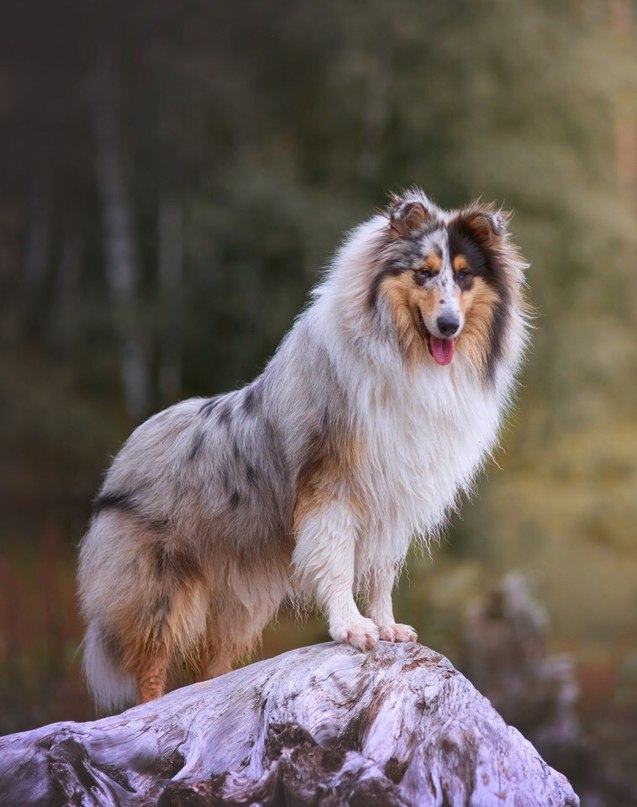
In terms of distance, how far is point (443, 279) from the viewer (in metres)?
3.61

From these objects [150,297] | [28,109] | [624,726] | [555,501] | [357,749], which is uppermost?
[28,109]

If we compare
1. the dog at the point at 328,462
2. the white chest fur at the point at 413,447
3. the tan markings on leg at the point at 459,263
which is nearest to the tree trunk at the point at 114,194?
the dog at the point at 328,462

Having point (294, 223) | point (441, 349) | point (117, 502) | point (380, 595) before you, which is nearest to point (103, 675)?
point (117, 502)

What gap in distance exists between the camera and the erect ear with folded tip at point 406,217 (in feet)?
12.0

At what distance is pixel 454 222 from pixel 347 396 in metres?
0.70

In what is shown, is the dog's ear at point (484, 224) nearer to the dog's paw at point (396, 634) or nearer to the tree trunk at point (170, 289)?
the dog's paw at point (396, 634)

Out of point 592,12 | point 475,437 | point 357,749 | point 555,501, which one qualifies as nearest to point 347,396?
point 475,437

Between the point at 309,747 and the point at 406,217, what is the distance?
175 centimetres

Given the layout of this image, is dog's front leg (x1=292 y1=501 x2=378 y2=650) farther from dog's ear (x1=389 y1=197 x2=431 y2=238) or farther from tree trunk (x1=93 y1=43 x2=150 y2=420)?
tree trunk (x1=93 y1=43 x2=150 y2=420)

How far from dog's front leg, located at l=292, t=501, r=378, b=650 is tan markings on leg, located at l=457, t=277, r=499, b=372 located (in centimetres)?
69

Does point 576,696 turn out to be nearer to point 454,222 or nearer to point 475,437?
point 475,437

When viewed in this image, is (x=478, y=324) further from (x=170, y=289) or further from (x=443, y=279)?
(x=170, y=289)

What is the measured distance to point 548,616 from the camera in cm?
939

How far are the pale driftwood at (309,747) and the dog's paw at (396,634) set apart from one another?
0.10m
